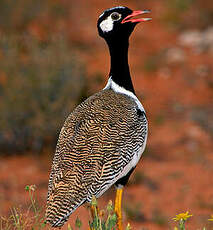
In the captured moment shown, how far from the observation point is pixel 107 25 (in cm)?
392

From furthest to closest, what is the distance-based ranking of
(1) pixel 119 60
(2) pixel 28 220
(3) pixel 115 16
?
(1) pixel 119 60 → (3) pixel 115 16 → (2) pixel 28 220

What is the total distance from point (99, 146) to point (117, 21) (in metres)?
1.05

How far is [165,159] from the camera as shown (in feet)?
23.9

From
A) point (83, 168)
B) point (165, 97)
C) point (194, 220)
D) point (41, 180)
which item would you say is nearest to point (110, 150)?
point (83, 168)

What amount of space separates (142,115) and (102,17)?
78 centimetres

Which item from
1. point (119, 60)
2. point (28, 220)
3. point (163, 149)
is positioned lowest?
point (28, 220)

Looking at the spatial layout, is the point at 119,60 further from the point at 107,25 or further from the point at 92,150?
the point at 92,150

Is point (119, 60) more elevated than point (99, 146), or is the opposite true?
point (119, 60)

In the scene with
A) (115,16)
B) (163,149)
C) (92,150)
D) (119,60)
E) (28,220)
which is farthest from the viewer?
(163,149)

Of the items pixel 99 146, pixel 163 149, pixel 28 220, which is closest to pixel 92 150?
pixel 99 146

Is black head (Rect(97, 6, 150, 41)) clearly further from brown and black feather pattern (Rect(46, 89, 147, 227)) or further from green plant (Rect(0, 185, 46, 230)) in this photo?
green plant (Rect(0, 185, 46, 230))

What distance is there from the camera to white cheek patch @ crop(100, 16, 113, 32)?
3891mm

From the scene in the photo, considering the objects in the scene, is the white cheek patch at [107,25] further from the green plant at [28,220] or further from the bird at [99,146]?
the green plant at [28,220]

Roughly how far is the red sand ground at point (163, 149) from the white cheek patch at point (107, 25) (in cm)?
160
